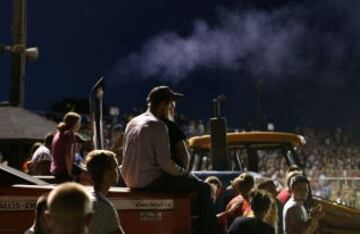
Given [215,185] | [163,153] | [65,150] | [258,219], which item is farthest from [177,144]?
[215,185]

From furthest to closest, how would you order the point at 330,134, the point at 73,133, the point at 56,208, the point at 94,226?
the point at 330,134
the point at 73,133
the point at 94,226
the point at 56,208

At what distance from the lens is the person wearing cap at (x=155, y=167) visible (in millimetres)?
6078

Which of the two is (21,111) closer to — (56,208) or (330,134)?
(56,208)

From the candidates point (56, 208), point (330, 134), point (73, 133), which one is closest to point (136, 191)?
point (73, 133)

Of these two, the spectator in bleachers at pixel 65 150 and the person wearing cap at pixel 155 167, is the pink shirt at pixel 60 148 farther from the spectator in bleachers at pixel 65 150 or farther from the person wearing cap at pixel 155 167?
the person wearing cap at pixel 155 167

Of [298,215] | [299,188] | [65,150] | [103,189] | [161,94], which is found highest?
[161,94]

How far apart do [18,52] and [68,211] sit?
44.6ft

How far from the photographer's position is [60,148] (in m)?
7.77

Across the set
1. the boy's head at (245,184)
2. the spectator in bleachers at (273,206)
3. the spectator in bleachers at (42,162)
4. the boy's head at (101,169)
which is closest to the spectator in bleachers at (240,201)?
the boy's head at (245,184)

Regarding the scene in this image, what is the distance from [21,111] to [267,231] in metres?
10.2

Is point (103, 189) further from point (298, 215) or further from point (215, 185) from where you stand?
point (215, 185)

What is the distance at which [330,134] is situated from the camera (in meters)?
43.7

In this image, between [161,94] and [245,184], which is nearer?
[161,94]

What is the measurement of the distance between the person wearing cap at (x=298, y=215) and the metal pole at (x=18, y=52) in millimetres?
9966
